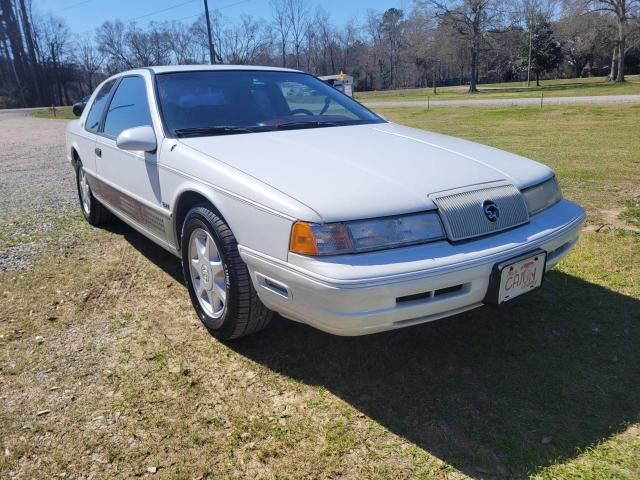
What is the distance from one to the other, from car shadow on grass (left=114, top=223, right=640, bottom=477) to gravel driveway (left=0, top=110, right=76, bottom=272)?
9.48 ft

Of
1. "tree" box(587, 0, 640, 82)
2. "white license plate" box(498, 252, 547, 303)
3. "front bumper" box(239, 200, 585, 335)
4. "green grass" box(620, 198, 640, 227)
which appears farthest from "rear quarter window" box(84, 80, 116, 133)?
"tree" box(587, 0, 640, 82)

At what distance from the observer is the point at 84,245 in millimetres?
4652

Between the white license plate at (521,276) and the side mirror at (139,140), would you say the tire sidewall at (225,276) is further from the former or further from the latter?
the white license plate at (521,276)

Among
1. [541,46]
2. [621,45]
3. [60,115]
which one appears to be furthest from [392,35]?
[60,115]

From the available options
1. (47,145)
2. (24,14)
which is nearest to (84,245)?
(47,145)

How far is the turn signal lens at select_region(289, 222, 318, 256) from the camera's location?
6.97 feet

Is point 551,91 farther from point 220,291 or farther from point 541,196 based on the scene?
point 220,291

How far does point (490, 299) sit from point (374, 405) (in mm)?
710

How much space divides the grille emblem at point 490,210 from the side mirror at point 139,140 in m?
1.92

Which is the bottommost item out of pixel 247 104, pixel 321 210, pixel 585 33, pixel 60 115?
pixel 60 115

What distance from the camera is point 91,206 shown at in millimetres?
5008

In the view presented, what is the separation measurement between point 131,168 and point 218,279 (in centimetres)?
123

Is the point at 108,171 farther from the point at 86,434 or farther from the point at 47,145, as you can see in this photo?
the point at 47,145

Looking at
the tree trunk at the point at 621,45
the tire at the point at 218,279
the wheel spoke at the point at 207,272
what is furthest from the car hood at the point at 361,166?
the tree trunk at the point at 621,45
